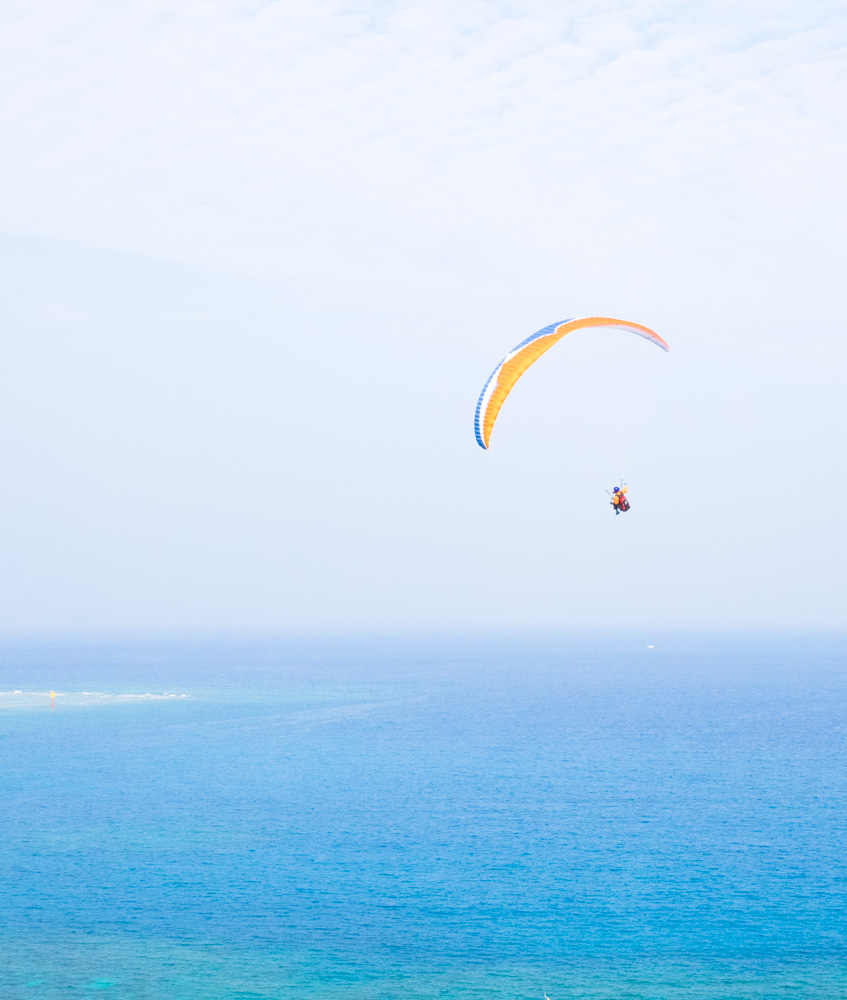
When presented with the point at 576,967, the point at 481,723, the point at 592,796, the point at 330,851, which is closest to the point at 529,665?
the point at 481,723

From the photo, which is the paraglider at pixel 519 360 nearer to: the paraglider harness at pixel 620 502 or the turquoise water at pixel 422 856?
the paraglider harness at pixel 620 502

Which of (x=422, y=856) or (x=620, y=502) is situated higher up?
(x=620, y=502)

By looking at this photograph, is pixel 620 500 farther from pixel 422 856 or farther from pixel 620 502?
pixel 422 856

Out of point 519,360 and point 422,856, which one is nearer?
point 519,360

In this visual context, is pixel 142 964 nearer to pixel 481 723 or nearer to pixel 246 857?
pixel 246 857

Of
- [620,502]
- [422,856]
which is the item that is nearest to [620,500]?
[620,502]

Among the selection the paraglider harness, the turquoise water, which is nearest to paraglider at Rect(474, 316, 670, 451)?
the paraglider harness
